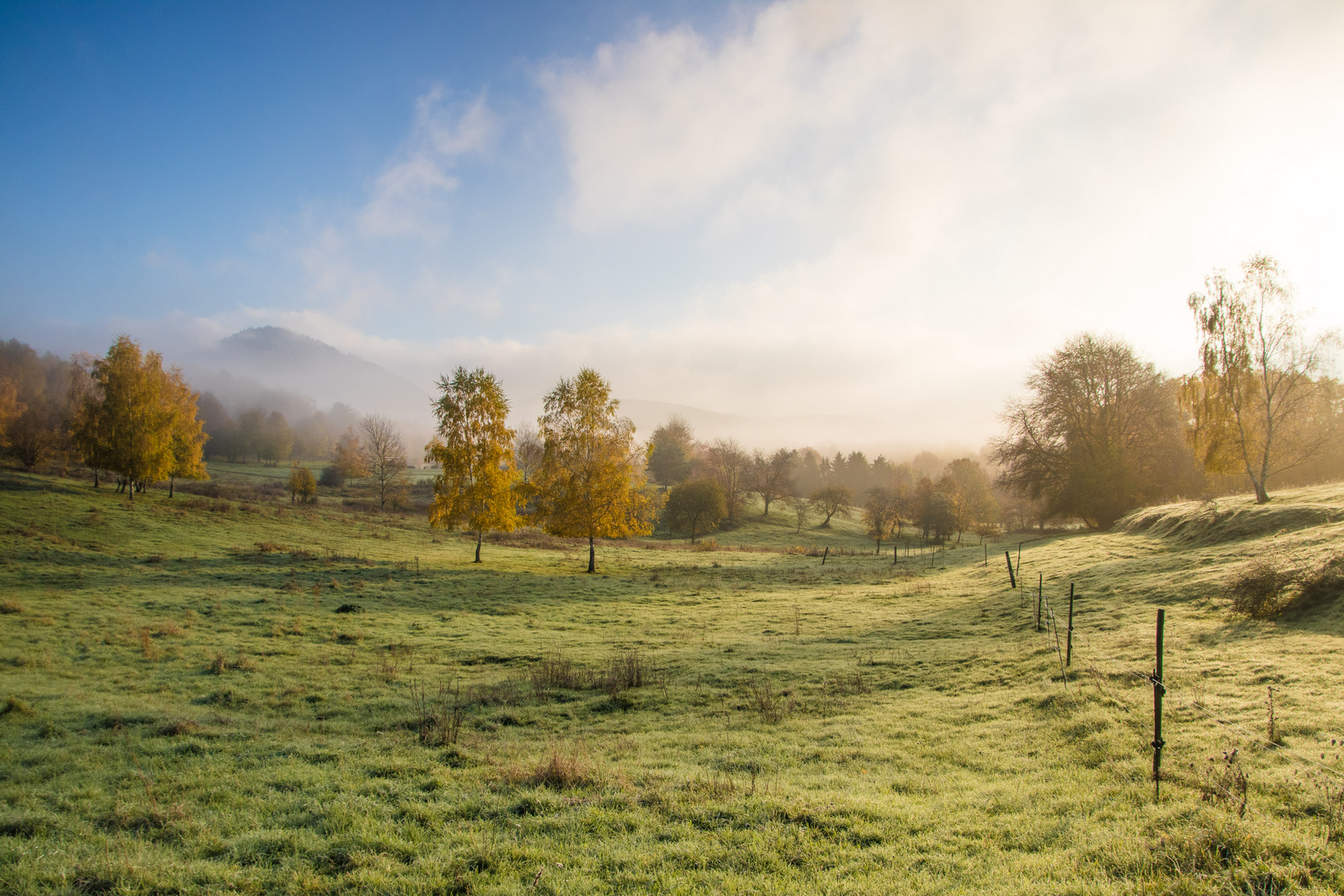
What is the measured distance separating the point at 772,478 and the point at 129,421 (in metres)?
77.3

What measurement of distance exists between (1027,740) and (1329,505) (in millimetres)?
20820

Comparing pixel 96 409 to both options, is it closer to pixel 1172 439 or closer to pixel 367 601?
pixel 367 601

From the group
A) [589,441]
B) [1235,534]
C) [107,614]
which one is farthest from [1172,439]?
[107,614]

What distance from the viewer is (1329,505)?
19.5 meters

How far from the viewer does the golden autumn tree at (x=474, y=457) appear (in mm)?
36062

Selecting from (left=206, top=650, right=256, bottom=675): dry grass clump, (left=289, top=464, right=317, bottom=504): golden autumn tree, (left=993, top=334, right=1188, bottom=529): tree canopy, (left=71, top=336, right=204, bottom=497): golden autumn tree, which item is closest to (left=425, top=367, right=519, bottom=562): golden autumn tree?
(left=206, top=650, right=256, bottom=675): dry grass clump

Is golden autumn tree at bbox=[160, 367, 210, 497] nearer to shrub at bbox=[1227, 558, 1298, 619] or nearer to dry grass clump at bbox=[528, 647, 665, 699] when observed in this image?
dry grass clump at bbox=[528, 647, 665, 699]

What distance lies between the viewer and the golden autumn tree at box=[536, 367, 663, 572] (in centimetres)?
3478

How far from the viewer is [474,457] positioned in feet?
120

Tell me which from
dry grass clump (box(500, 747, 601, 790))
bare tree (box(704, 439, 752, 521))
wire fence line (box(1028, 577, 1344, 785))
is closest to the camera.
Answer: wire fence line (box(1028, 577, 1344, 785))

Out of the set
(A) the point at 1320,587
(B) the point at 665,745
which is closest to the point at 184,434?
(B) the point at 665,745

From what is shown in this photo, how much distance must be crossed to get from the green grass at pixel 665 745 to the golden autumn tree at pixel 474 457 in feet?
44.0

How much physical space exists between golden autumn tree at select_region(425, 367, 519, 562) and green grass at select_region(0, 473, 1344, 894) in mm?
13416

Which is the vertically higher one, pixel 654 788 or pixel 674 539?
pixel 654 788
